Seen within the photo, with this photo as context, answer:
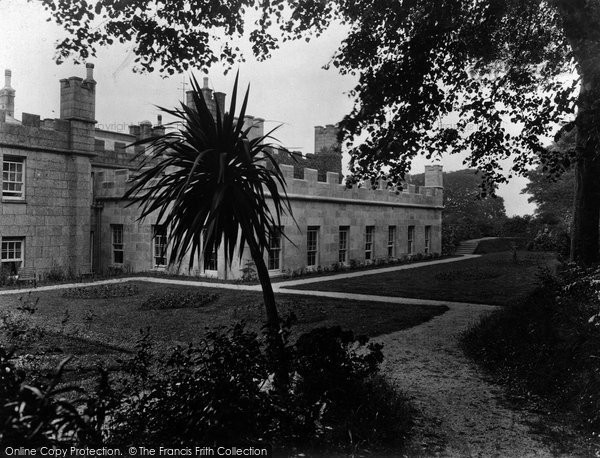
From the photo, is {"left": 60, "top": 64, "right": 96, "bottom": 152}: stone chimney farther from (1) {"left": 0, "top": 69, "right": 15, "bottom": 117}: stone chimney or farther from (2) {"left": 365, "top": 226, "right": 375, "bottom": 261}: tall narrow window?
(2) {"left": 365, "top": 226, "right": 375, "bottom": 261}: tall narrow window

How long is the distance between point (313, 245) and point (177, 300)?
9744 mm

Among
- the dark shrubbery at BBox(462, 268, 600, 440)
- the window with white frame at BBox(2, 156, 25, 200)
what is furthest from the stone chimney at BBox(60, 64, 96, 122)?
the dark shrubbery at BBox(462, 268, 600, 440)

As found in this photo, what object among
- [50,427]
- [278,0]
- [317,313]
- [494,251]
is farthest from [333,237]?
[50,427]

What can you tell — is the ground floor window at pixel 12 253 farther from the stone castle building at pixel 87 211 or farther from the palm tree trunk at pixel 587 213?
the palm tree trunk at pixel 587 213

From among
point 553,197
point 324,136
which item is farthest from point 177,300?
point 553,197

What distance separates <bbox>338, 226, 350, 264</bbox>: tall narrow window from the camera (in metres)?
23.2

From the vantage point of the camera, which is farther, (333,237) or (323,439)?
(333,237)

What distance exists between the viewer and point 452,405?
5535 mm

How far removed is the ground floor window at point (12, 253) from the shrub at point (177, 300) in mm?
8243

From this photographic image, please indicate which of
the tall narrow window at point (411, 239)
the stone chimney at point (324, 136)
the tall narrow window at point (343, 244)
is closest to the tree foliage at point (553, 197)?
the tall narrow window at point (411, 239)

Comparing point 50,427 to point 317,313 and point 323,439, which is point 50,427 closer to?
point 323,439

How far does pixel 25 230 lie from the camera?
18906 millimetres

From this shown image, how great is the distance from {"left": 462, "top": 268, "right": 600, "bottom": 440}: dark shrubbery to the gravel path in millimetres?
398

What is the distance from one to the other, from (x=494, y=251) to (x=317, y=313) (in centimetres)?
2722
